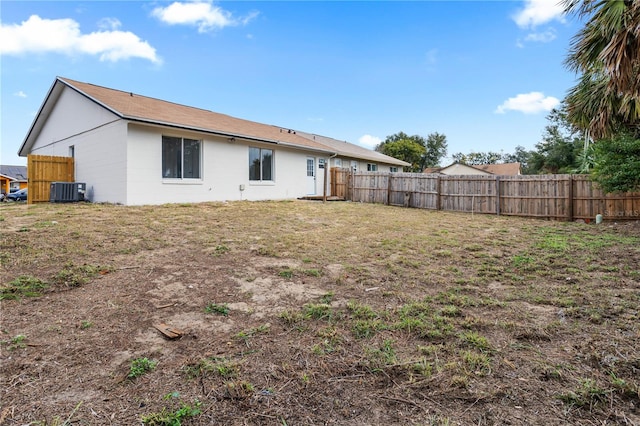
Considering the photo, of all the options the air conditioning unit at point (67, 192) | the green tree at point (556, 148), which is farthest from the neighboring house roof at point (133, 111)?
the green tree at point (556, 148)

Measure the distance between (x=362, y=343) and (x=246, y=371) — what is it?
3.13 feet

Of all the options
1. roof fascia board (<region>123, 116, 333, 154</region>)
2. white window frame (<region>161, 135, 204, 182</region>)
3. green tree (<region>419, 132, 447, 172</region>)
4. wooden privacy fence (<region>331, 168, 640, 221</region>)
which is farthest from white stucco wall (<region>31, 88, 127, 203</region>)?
green tree (<region>419, 132, 447, 172</region>)

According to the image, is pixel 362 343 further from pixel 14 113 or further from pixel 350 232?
pixel 14 113

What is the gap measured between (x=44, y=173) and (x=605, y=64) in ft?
51.1

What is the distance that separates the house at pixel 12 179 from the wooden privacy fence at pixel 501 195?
33463 mm

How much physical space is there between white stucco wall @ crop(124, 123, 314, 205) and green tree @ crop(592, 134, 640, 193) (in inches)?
448

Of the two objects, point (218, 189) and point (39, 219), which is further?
point (218, 189)

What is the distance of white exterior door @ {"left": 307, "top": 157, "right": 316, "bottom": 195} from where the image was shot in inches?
658

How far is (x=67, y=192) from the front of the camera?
10.9 meters

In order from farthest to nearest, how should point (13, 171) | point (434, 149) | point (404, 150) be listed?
1. point (434, 149)
2. point (404, 150)
3. point (13, 171)

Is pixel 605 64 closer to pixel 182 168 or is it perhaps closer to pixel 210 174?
pixel 210 174

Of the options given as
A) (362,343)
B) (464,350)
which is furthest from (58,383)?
(464,350)

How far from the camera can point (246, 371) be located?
2.23 metres

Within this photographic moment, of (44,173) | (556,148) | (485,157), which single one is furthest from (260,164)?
(485,157)
